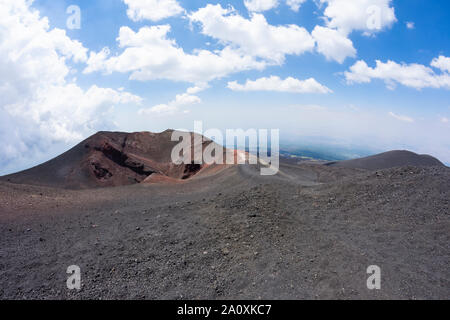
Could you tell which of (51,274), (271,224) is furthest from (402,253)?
(51,274)

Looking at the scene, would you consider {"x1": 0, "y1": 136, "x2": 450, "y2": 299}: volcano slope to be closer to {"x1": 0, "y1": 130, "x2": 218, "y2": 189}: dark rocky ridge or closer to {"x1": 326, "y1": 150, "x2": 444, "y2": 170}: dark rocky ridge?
{"x1": 0, "y1": 130, "x2": 218, "y2": 189}: dark rocky ridge

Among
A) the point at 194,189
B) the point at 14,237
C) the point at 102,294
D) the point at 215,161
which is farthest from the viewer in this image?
the point at 215,161

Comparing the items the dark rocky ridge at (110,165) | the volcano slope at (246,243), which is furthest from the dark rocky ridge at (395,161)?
the volcano slope at (246,243)

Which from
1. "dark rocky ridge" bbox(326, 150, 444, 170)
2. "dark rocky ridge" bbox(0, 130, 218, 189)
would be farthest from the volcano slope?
"dark rocky ridge" bbox(326, 150, 444, 170)

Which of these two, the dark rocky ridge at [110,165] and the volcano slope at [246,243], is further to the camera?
the dark rocky ridge at [110,165]

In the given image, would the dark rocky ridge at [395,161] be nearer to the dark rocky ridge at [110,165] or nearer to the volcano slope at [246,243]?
the dark rocky ridge at [110,165]

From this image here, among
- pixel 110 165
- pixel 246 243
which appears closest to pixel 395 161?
pixel 246 243
